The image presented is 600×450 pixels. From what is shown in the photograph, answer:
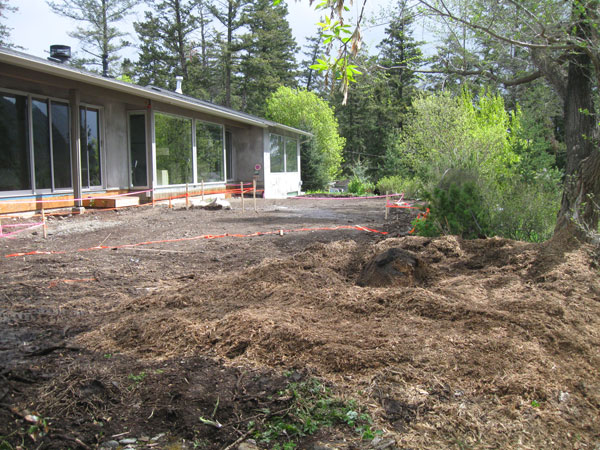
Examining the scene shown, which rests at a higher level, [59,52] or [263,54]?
[263,54]

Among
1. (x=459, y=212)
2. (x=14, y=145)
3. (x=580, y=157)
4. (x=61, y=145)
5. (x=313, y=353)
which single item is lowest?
(x=313, y=353)

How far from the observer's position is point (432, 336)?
3273mm

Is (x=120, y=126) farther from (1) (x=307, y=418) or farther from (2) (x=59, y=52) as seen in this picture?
(1) (x=307, y=418)

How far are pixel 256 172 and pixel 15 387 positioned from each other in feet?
58.6

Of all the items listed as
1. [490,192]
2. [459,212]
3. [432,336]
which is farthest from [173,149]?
[432,336]

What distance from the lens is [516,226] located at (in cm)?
773

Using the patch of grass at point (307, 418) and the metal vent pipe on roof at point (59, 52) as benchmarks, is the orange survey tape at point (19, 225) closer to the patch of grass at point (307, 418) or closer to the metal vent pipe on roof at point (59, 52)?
the metal vent pipe on roof at point (59, 52)

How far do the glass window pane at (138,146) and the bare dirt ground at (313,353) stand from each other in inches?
341

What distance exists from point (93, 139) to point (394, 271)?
10722 millimetres

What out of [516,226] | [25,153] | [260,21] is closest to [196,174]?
→ [25,153]

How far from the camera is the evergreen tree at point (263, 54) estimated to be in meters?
35.8

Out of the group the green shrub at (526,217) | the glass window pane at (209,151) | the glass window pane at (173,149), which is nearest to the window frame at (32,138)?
the glass window pane at (173,149)

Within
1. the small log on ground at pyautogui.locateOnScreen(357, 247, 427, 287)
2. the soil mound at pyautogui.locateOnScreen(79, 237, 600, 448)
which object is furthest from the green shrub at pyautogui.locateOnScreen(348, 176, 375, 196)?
the small log on ground at pyautogui.locateOnScreen(357, 247, 427, 287)

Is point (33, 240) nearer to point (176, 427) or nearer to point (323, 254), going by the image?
point (323, 254)
